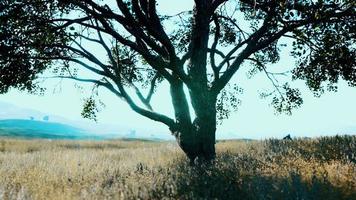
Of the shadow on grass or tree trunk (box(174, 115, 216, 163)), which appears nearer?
the shadow on grass

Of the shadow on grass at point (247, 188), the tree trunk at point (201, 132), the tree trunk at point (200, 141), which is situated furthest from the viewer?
the tree trunk at point (200, 141)

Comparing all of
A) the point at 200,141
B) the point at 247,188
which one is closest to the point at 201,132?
the point at 200,141

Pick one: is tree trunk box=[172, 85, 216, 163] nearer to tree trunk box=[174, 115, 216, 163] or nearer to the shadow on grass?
tree trunk box=[174, 115, 216, 163]

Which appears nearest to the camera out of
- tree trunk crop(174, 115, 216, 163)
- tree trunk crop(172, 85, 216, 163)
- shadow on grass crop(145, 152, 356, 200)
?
shadow on grass crop(145, 152, 356, 200)

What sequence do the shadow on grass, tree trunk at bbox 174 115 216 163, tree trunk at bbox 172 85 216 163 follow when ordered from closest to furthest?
the shadow on grass → tree trunk at bbox 172 85 216 163 → tree trunk at bbox 174 115 216 163

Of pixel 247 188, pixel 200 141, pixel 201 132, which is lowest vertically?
pixel 247 188

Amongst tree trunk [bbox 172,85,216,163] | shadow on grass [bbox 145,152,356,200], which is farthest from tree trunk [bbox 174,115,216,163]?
shadow on grass [bbox 145,152,356,200]

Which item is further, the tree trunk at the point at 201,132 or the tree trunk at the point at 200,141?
the tree trunk at the point at 200,141

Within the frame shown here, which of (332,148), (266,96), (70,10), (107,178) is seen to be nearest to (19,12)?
(70,10)

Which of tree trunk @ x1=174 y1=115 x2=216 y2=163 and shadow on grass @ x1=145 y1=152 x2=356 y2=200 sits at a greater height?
Result: tree trunk @ x1=174 y1=115 x2=216 y2=163

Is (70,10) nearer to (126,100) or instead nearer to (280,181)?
(126,100)

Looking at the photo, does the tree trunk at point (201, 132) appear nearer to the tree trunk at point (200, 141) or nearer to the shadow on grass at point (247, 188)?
the tree trunk at point (200, 141)

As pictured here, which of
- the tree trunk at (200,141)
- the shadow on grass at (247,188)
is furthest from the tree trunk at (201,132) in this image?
the shadow on grass at (247,188)

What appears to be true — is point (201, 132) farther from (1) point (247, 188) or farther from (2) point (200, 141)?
(1) point (247, 188)
